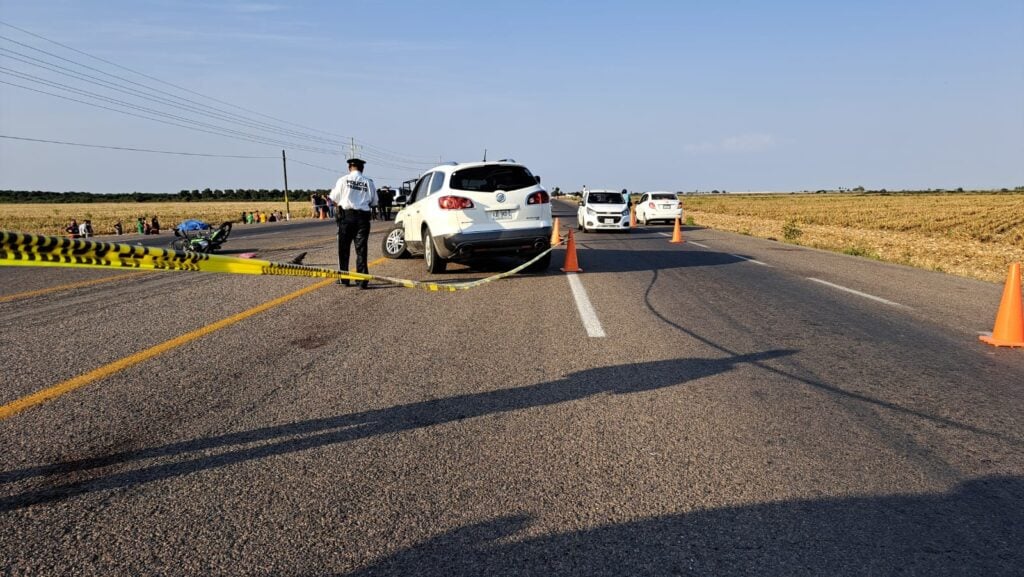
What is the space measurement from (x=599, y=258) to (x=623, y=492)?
460 inches

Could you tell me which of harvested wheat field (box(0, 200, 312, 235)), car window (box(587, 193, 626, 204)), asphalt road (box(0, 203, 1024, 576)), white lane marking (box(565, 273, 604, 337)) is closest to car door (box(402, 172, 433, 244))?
white lane marking (box(565, 273, 604, 337))

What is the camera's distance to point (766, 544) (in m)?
2.52

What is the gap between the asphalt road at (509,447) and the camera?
8.17 feet

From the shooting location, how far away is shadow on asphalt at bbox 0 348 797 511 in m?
3.08

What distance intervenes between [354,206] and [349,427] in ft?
19.8

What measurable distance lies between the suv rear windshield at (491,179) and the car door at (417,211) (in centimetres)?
89

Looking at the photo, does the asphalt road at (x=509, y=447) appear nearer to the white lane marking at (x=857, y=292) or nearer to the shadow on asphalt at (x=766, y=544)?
the shadow on asphalt at (x=766, y=544)

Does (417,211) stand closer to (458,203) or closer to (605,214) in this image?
(458,203)

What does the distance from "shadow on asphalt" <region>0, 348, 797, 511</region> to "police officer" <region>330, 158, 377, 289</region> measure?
18.1 feet

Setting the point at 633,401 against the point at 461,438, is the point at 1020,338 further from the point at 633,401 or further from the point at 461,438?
the point at 461,438

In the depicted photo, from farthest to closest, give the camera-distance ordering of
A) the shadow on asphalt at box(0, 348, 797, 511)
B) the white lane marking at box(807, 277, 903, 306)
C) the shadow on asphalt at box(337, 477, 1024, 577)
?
1. the white lane marking at box(807, 277, 903, 306)
2. the shadow on asphalt at box(0, 348, 797, 511)
3. the shadow on asphalt at box(337, 477, 1024, 577)

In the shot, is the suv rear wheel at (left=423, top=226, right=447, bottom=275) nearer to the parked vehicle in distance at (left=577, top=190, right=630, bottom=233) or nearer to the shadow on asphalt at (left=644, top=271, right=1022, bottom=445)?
the shadow on asphalt at (left=644, top=271, right=1022, bottom=445)

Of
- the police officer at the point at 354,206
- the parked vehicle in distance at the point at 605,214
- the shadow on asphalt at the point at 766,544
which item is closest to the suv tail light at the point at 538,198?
the police officer at the point at 354,206

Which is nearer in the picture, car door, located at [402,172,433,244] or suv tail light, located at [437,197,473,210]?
suv tail light, located at [437,197,473,210]
